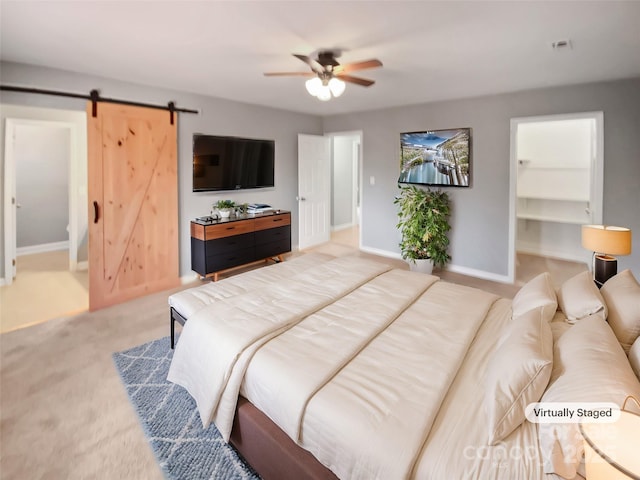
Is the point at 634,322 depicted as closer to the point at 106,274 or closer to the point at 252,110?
the point at 106,274

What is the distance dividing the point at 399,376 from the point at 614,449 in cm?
84

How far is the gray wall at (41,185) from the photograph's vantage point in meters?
5.49

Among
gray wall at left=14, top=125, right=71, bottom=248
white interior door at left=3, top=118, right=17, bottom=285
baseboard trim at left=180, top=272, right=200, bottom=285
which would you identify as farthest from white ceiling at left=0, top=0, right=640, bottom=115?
gray wall at left=14, top=125, right=71, bottom=248

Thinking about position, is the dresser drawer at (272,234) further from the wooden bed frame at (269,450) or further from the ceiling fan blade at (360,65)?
the wooden bed frame at (269,450)

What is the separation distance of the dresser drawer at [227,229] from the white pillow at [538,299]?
137 inches

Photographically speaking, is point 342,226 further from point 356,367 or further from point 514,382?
point 514,382

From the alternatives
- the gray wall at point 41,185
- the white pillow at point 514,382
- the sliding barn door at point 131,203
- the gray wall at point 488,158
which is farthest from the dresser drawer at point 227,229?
the white pillow at point 514,382

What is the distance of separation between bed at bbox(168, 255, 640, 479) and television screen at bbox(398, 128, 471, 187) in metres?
2.85

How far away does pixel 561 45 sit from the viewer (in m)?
2.66

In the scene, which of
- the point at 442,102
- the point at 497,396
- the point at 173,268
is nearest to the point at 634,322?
the point at 497,396

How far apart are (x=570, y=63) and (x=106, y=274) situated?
5.07 m

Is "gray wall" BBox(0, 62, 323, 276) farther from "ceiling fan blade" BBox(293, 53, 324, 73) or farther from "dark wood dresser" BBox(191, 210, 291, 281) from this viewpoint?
"ceiling fan blade" BBox(293, 53, 324, 73)

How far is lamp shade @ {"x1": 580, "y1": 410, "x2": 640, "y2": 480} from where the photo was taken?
703 millimetres

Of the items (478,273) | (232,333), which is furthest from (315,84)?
(478,273)
